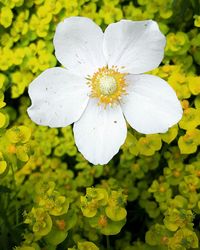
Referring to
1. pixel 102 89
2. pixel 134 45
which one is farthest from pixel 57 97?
pixel 134 45

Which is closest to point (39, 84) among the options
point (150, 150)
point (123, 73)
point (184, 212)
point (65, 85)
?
point (65, 85)

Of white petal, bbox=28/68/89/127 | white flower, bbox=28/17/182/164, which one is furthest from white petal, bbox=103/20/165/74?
white petal, bbox=28/68/89/127

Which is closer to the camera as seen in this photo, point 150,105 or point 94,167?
point 150,105

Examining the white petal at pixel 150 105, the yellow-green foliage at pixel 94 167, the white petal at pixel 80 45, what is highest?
the white petal at pixel 80 45

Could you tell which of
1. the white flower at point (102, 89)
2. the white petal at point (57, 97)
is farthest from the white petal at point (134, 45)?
the white petal at point (57, 97)

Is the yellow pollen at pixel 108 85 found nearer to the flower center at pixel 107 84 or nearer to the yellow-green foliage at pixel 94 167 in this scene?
the flower center at pixel 107 84

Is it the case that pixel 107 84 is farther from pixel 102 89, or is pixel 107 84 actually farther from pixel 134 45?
pixel 134 45
